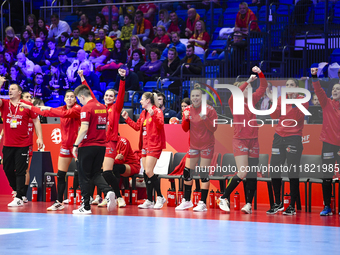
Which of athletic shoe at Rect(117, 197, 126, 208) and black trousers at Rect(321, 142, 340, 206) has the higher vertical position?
black trousers at Rect(321, 142, 340, 206)

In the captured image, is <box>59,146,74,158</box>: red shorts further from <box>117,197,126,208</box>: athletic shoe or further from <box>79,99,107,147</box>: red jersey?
<box>117,197,126,208</box>: athletic shoe

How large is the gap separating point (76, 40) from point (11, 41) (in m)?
2.23

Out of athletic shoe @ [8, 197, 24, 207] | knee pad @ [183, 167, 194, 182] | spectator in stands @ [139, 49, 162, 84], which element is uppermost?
spectator in stands @ [139, 49, 162, 84]

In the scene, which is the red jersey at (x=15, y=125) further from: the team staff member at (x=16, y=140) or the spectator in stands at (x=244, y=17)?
the spectator in stands at (x=244, y=17)

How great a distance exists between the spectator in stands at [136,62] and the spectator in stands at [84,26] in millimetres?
2691

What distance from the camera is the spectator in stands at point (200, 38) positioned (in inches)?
540

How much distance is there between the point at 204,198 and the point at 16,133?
3.28m

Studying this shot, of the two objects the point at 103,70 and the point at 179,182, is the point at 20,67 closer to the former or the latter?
the point at 103,70

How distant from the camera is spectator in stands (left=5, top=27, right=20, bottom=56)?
53.7ft

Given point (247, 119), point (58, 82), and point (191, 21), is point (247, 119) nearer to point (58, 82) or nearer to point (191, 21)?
point (191, 21)

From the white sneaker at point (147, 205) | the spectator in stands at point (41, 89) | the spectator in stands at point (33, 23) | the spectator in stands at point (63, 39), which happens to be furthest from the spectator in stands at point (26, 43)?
the white sneaker at point (147, 205)

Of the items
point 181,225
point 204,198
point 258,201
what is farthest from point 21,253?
point 258,201

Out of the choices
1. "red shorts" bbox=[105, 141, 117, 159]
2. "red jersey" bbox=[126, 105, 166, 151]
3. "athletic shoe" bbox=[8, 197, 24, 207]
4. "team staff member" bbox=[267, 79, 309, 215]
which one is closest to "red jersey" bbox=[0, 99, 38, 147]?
"athletic shoe" bbox=[8, 197, 24, 207]

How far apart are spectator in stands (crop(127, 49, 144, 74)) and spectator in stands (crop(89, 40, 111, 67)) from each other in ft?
3.28
